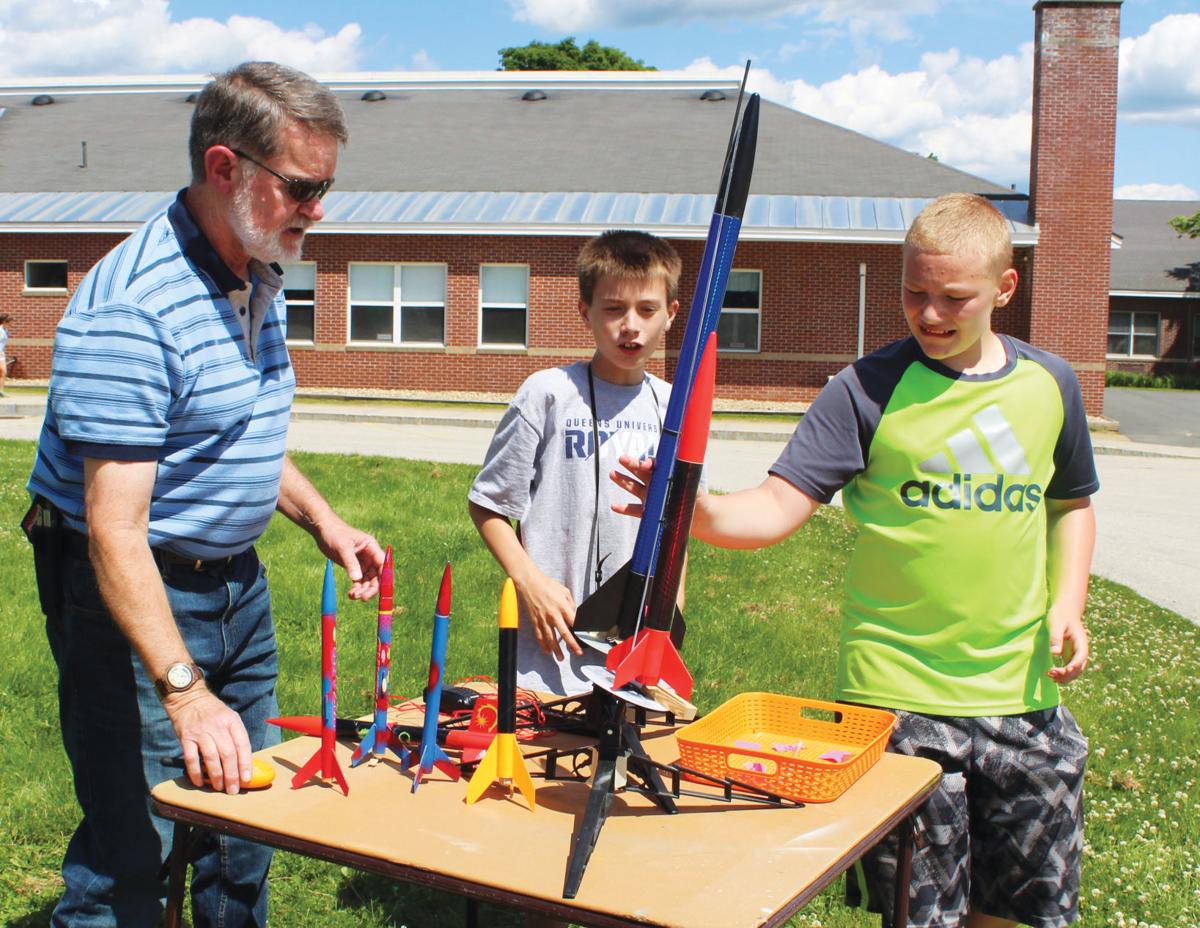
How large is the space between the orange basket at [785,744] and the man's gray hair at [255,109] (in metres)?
1.49

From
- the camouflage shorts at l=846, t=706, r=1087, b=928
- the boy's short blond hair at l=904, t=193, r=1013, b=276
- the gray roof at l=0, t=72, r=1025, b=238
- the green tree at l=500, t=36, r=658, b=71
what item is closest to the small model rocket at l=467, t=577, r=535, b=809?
the camouflage shorts at l=846, t=706, r=1087, b=928

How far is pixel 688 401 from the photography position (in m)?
2.23

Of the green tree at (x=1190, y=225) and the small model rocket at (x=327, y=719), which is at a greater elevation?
the green tree at (x=1190, y=225)

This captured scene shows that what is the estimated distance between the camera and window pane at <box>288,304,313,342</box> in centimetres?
2570

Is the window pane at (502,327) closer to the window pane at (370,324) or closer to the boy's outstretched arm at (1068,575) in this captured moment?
the window pane at (370,324)

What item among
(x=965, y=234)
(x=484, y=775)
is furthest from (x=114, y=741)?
(x=965, y=234)

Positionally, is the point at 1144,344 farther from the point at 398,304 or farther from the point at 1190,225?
the point at 398,304

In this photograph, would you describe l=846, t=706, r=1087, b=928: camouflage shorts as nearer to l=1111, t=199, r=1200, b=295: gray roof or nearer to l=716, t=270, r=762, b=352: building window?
l=716, t=270, r=762, b=352: building window

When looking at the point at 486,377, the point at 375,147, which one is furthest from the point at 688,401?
the point at 375,147

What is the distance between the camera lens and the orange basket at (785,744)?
2.34 m

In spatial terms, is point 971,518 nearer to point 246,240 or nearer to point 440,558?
point 246,240

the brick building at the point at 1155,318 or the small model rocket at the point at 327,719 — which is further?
the brick building at the point at 1155,318

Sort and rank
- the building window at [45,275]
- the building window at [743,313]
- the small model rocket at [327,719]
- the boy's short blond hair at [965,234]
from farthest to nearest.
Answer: the building window at [45,275], the building window at [743,313], the boy's short blond hair at [965,234], the small model rocket at [327,719]

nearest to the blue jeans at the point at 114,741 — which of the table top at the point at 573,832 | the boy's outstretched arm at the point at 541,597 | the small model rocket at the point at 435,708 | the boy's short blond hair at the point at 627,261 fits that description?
the table top at the point at 573,832
